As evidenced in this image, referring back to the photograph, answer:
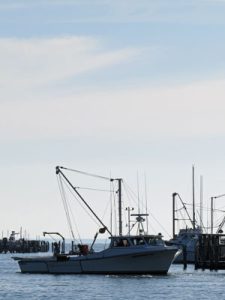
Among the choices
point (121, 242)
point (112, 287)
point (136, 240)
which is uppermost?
point (136, 240)

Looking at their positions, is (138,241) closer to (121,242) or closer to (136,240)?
(136,240)

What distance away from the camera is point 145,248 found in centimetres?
12225

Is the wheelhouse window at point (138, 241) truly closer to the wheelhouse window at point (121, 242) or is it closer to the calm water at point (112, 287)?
the wheelhouse window at point (121, 242)

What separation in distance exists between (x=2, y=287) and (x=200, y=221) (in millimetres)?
81719

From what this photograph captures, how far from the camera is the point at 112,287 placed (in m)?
111

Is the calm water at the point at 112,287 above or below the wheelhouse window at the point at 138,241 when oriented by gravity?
below

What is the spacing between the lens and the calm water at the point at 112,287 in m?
104

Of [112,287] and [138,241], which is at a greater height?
[138,241]

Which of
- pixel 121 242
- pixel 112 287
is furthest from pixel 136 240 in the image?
pixel 112 287

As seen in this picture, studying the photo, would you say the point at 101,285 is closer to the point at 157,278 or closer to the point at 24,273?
the point at 157,278

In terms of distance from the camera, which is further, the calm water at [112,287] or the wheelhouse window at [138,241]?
the wheelhouse window at [138,241]

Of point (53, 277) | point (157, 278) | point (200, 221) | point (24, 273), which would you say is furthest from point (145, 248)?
point (200, 221)

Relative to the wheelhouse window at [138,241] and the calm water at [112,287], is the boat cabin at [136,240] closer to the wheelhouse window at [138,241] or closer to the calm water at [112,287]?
the wheelhouse window at [138,241]

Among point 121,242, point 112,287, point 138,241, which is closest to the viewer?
point 112,287
